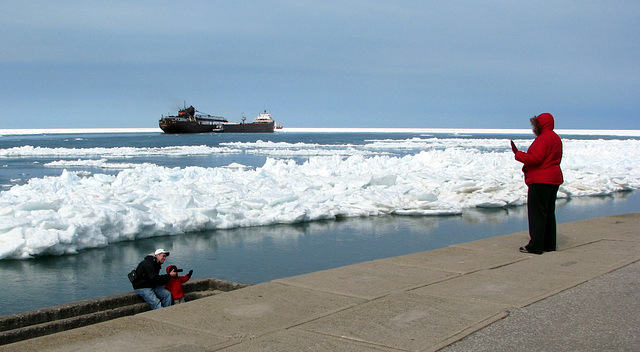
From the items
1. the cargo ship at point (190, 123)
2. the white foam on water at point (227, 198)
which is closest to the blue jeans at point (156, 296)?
the white foam on water at point (227, 198)

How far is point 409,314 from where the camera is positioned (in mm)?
3869

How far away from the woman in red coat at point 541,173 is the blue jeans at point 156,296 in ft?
11.0

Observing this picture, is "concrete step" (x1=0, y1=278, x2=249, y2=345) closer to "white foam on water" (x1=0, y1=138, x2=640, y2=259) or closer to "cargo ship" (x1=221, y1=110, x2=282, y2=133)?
"white foam on water" (x1=0, y1=138, x2=640, y2=259)

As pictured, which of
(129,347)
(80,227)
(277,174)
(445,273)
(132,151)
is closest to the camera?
(129,347)

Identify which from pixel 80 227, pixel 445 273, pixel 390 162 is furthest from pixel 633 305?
pixel 390 162

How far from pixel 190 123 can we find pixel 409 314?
101 m

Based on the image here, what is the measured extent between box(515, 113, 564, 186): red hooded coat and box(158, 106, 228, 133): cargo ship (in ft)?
322

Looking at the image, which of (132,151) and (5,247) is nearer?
(5,247)

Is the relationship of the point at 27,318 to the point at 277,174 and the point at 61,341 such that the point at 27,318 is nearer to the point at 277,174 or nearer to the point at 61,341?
the point at 61,341

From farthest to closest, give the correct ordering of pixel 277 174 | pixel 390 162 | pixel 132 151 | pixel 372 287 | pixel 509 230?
pixel 132 151
pixel 390 162
pixel 277 174
pixel 509 230
pixel 372 287

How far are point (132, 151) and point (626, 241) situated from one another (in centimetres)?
3716

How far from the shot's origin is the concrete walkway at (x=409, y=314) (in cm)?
335

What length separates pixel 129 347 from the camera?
330cm

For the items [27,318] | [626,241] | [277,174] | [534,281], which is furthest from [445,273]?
[277,174]
